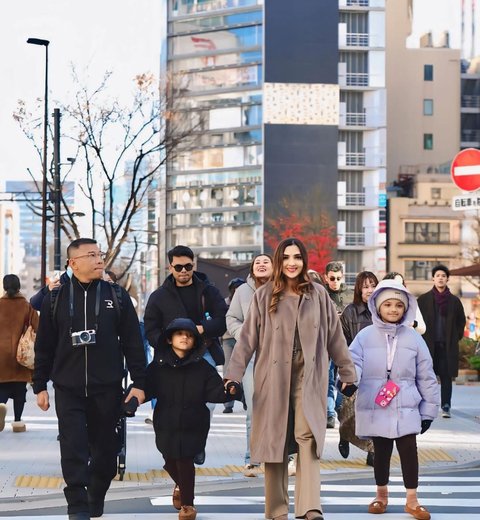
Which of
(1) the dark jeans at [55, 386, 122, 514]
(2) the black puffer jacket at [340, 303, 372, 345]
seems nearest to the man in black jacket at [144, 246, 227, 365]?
(1) the dark jeans at [55, 386, 122, 514]

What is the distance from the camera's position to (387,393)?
918 cm

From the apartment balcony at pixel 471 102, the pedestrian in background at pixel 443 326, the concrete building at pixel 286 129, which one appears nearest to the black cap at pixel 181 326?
the pedestrian in background at pixel 443 326

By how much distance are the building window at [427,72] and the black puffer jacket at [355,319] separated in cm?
8598

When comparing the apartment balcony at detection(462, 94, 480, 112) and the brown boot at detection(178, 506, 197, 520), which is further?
the apartment balcony at detection(462, 94, 480, 112)

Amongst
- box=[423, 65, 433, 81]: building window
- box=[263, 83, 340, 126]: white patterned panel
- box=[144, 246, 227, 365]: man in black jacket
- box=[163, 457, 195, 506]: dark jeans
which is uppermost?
box=[423, 65, 433, 81]: building window

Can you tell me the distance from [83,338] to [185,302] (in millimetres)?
1448

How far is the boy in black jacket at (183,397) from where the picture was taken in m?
8.87

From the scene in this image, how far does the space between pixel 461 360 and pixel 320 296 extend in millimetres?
21159

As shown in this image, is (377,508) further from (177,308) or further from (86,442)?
(86,442)

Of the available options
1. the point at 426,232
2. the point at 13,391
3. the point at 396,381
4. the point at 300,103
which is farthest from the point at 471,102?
the point at 396,381

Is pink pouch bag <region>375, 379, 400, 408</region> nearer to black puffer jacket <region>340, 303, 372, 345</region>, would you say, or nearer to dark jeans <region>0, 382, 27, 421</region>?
black puffer jacket <region>340, 303, 372, 345</region>

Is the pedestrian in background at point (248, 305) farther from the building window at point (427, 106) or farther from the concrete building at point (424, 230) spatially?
the building window at point (427, 106)

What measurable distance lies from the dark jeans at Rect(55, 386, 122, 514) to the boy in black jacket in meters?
0.49

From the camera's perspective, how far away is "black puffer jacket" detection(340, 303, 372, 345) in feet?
39.7
